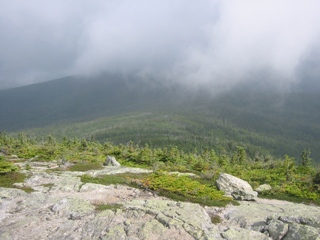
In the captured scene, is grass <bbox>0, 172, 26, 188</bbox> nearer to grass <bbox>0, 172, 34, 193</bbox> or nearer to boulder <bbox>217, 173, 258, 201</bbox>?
grass <bbox>0, 172, 34, 193</bbox>

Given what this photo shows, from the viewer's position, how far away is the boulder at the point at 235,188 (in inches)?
1069

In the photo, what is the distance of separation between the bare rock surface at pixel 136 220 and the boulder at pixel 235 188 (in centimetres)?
303

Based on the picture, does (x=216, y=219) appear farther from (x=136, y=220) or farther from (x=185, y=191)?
(x=136, y=220)

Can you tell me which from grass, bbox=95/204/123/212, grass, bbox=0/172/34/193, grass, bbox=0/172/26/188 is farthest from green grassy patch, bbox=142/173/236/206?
grass, bbox=0/172/26/188

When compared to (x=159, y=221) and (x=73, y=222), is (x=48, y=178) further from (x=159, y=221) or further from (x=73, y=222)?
(x=159, y=221)

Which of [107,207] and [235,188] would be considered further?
[235,188]

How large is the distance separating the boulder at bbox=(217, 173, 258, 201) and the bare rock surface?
3.03 meters

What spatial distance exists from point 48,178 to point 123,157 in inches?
1449

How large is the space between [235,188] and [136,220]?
46.3ft

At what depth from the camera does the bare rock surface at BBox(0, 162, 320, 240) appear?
52.2 ft

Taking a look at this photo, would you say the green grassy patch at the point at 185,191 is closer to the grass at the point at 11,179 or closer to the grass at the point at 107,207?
the grass at the point at 107,207

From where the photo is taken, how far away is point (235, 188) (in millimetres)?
28000

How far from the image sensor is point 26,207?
67.3ft

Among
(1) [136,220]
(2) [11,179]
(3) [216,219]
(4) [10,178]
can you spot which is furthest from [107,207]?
(4) [10,178]
